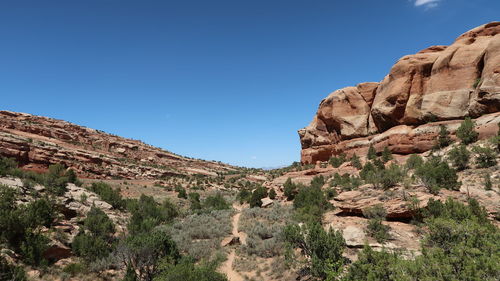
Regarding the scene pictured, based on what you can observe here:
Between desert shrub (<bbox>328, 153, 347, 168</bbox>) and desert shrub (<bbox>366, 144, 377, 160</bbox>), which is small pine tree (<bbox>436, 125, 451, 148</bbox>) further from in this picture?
desert shrub (<bbox>328, 153, 347, 168</bbox>)

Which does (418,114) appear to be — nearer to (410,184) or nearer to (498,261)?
(410,184)

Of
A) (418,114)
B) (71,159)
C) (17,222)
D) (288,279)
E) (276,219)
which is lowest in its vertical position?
(288,279)

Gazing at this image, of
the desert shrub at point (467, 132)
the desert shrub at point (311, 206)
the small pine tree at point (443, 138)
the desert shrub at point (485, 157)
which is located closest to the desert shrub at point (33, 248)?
the desert shrub at point (311, 206)

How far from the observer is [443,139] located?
27125 millimetres

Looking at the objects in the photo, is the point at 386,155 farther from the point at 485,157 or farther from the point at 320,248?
the point at 320,248

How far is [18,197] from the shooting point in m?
15.7


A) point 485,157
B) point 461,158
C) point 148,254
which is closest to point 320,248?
point 148,254

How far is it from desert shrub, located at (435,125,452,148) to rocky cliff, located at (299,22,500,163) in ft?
3.37

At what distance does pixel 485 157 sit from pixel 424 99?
42.5 feet

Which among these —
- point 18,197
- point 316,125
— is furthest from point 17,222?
point 316,125

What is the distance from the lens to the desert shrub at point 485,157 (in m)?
20.0

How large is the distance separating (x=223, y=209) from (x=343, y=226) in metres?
15.6

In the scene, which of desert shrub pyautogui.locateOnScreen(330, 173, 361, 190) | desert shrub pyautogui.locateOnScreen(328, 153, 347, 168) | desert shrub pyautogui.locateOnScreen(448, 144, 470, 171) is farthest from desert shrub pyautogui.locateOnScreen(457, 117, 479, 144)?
desert shrub pyautogui.locateOnScreen(328, 153, 347, 168)

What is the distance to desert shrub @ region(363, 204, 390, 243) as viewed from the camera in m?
12.2
